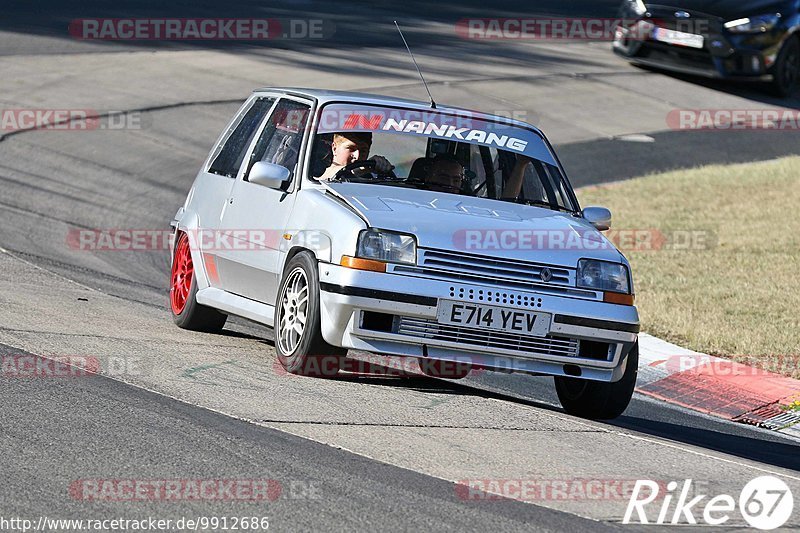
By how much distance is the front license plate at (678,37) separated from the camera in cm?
→ 2219

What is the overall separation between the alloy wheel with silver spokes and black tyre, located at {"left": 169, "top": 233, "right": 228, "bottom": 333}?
1.51 m

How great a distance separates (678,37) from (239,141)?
14422 mm

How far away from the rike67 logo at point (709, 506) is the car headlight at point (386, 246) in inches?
70.2

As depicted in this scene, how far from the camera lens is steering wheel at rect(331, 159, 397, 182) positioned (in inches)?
321

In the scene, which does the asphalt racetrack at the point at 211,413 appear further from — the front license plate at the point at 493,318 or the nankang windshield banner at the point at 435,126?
the nankang windshield banner at the point at 435,126

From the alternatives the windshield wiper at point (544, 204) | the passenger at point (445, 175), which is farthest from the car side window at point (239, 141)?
the windshield wiper at point (544, 204)

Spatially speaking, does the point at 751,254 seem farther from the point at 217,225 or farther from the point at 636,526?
the point at 636,526

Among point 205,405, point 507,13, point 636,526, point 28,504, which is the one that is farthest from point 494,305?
point 507,13

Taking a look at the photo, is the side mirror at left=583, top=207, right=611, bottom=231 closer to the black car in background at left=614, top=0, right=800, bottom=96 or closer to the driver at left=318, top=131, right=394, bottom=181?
the driver at left=318, top=131, right=394, bottom=181

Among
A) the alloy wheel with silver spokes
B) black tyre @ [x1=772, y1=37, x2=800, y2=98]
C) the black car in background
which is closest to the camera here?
the alloy wheel with silver spokes

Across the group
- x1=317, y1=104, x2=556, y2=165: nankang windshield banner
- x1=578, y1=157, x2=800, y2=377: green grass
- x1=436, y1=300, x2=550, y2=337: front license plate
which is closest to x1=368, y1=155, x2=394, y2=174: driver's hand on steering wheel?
x1=317, y1=104, x2=556, y2=165: nankang windshield banner

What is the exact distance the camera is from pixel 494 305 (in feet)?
23.7

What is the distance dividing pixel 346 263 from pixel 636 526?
2355mm

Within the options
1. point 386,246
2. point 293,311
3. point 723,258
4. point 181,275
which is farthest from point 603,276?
point 723,258
